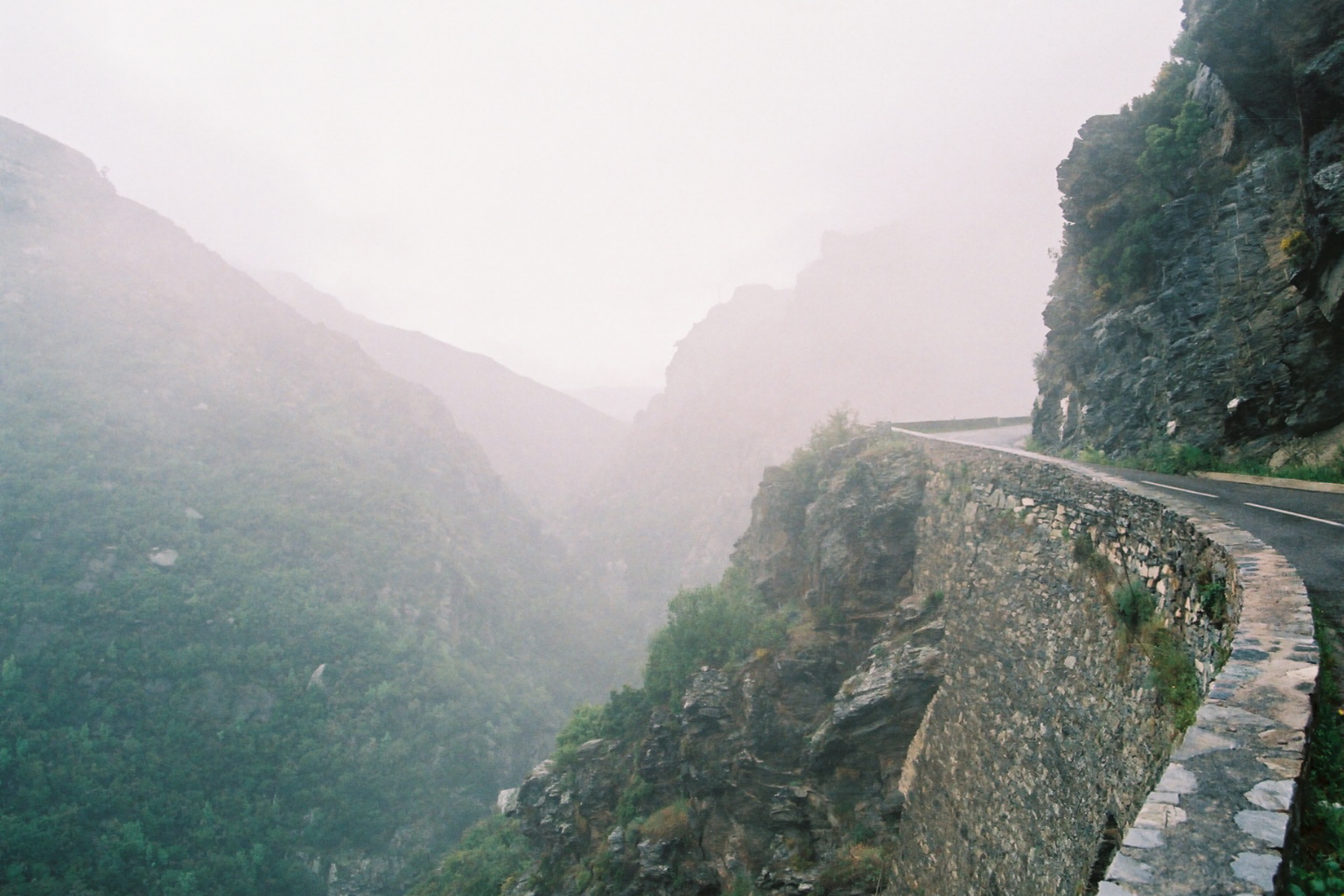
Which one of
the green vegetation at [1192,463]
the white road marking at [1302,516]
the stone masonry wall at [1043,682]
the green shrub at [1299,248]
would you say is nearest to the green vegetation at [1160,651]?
the stone masonry wall at [1043,682]

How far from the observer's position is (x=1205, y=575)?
5949mm

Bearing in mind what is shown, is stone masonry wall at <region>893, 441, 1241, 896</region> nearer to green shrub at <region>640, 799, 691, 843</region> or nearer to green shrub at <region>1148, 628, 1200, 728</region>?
green shrub at <region>1148, 628, 1200, 728</region>

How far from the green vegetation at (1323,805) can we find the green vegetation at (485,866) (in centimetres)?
3616

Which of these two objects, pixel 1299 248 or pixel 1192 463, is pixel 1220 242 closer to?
pixel 1299 248

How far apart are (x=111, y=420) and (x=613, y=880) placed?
7887 cm

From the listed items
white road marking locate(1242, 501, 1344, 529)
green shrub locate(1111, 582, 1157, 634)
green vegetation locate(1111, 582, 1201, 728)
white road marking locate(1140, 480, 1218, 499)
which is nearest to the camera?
green vegetation locate(1111, 582, 1201, 728)

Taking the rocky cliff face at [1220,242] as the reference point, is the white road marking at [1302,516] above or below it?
below

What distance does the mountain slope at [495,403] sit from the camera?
170 meters

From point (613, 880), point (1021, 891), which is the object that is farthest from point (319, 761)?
point (1021, 891)

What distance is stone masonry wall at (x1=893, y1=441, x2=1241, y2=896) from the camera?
21.2ft

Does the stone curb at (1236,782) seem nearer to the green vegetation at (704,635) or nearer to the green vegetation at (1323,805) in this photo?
the green vegetation at (1323,805)

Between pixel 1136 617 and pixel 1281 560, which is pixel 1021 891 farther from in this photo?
pixel 1281 560

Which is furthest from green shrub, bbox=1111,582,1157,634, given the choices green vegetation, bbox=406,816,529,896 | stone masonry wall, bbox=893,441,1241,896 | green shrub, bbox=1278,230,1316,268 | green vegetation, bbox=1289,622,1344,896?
green vegetation, bbox=406,816,529,896

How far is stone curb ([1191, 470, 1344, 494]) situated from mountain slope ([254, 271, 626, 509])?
156604mm
